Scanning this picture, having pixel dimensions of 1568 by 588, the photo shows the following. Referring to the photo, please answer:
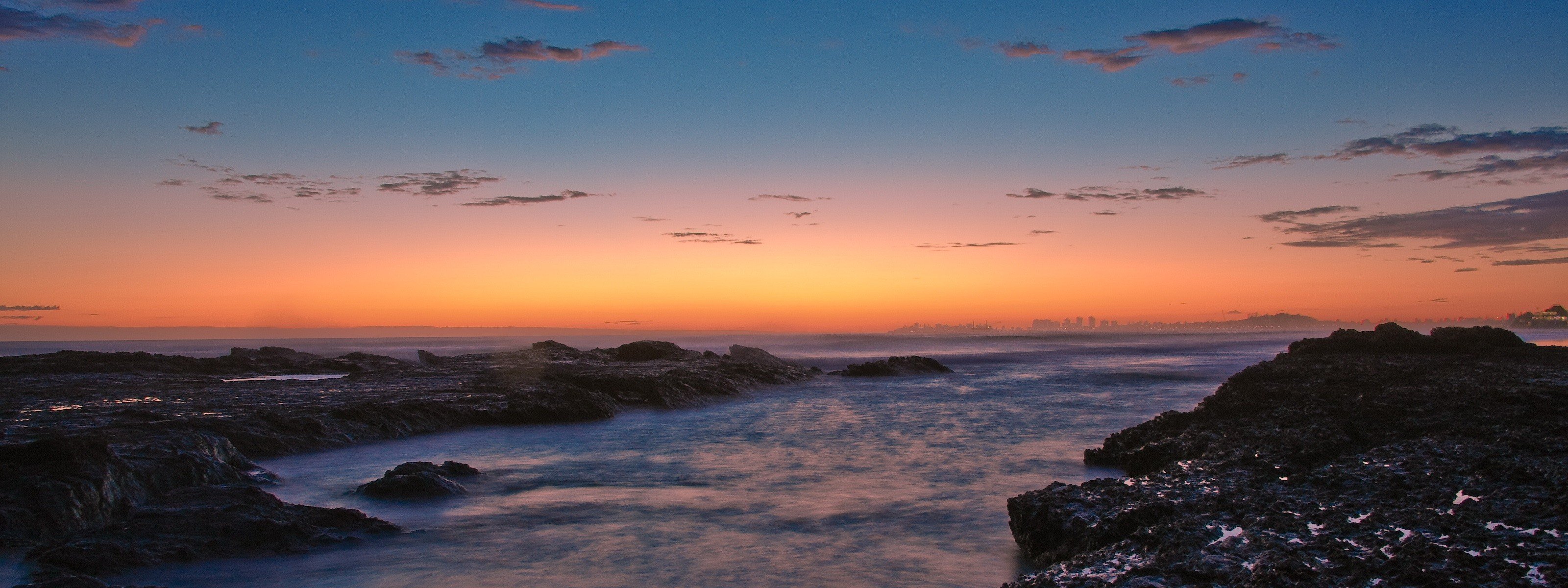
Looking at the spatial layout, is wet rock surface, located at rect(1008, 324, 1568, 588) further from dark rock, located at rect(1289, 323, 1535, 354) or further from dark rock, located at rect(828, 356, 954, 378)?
dark rock, located at rect(828, 356, 954, 378)

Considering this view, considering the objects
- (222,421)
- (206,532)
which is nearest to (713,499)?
(206,532)

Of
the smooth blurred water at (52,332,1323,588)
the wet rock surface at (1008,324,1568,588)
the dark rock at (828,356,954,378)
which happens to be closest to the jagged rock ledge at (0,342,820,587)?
the smooth blurred water at (52,332,1323,588)

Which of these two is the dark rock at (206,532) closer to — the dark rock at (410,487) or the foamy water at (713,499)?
the foamy water at (713,499)

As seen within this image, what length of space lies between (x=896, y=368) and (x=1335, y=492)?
68.4 feet

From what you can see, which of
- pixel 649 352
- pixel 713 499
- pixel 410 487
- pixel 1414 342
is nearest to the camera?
pixel 410 487

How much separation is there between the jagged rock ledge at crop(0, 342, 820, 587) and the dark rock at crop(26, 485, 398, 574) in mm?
11

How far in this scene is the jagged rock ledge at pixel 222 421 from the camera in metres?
5.31

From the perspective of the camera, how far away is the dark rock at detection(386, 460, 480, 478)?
7.50 meters

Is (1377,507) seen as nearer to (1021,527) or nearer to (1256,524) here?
(1256,524)

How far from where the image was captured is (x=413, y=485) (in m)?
7.20

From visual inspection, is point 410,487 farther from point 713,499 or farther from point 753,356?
point 753,356

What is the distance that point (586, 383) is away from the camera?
639 inches

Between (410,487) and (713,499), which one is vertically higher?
(410,487)

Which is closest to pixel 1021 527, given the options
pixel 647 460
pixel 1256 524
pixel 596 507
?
pixel 1256 524
